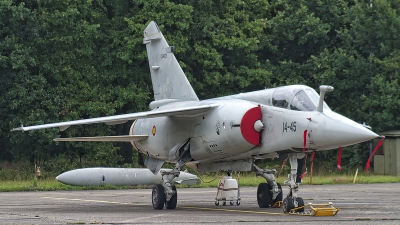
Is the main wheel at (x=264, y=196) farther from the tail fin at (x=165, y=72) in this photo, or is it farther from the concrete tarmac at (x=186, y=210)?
the tail fin at (x=165, y=72)

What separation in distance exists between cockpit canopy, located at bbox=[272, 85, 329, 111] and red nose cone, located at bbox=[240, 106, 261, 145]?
0.44 meters

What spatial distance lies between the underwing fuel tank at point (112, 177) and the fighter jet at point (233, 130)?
7.25 metres

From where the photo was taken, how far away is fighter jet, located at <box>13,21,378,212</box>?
1423 cm

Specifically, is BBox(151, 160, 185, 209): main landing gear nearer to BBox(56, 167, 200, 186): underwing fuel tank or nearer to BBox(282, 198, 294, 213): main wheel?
BBox(282, 198, 294, 213): main wheel

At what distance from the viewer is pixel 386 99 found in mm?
35969

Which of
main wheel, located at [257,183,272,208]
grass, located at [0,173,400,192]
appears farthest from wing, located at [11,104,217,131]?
grass, located at [0,173,400,192]

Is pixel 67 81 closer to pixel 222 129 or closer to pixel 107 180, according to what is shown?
pixel 107 180

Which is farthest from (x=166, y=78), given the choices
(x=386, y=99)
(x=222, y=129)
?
(x=386, y=99)

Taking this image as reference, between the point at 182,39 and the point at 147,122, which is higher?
the point at 182,39

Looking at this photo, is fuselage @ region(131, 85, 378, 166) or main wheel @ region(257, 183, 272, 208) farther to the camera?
main wheel @ region(257, 183, 272, 208)

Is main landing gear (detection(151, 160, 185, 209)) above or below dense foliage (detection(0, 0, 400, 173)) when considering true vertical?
below

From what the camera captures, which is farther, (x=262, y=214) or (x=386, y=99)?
(x=386, y=99)

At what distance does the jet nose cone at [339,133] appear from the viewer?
13570 mm

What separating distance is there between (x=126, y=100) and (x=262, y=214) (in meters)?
22.1
